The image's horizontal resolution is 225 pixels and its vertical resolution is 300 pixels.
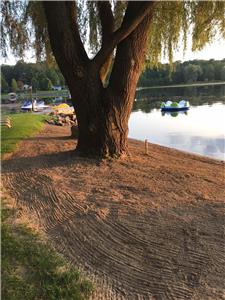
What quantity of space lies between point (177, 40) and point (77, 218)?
7027mm

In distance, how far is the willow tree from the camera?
7.10 meters

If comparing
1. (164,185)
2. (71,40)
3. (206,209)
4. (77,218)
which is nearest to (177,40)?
(71,40)

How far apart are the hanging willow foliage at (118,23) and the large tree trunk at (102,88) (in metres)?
1.65

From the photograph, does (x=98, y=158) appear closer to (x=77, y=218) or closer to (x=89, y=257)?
(x=77, y=218)

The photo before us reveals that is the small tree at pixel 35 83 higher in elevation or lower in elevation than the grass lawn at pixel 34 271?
higher

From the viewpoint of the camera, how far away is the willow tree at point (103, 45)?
23.3 ft

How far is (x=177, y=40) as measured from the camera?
998 centimetres

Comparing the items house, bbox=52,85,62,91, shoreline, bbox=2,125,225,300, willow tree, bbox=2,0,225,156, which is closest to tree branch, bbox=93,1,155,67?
willow tree, bbox=2,0,225,156

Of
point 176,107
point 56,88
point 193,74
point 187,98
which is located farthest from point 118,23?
point 56,88

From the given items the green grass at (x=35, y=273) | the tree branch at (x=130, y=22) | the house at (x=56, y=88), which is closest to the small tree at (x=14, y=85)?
the house at (x=56, y=88)

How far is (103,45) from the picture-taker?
24.5ft

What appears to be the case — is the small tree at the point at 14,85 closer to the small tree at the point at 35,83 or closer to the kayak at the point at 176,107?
the small tree at the point at 35,83

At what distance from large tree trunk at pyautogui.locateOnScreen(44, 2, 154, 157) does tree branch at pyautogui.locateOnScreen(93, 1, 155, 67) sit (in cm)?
12

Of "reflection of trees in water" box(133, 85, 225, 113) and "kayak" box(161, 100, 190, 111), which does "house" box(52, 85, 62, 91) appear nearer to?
"reflection of trees in water" box(133, 85, 225, 113)
